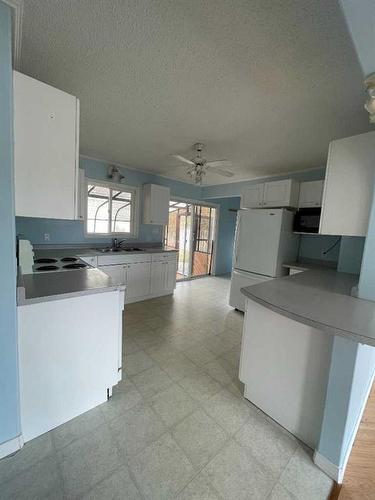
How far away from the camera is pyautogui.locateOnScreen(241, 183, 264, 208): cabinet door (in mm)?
3338

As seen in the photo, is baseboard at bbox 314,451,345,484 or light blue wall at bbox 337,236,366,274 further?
light blue wall at bbox 337,236,366,274

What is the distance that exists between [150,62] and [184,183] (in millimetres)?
3673

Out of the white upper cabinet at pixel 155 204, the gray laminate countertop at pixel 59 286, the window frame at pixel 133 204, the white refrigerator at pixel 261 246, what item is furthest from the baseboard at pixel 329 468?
the window frame at pixel 133 204

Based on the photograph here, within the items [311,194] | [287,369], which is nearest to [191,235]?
[311,194]

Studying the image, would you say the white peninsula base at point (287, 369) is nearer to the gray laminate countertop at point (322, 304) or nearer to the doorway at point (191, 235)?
the gray laminate countertop at point (322, 304)

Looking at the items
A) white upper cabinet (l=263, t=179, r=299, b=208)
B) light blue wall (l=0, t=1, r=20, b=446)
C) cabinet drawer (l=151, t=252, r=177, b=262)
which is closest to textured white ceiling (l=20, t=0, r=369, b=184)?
light blue wall (l=0, t=1, r=20, b=446)

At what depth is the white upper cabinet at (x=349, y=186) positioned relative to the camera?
1584 mm

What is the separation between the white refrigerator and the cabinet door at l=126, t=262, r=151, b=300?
5.05 feet

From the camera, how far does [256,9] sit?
3.31 feet

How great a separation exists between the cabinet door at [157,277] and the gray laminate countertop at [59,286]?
1.98m

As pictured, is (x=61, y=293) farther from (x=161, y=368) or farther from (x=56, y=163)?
(x=161, y=368)

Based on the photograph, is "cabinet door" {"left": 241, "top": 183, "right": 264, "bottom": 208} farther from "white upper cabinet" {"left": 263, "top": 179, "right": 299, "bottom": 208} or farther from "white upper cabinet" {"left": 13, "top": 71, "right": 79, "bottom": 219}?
"white upper cabinet" {"left": 13, "top": 71, "right": 79, "bottom": 219}

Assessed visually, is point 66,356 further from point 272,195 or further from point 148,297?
point 272,195

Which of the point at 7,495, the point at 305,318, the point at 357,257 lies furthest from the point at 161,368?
the point at 357,257
